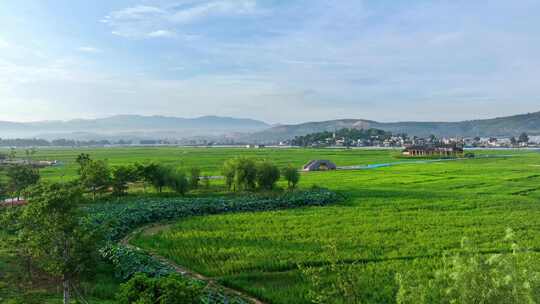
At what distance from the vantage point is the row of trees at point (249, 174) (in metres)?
47.9

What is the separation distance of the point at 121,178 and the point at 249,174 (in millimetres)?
15804

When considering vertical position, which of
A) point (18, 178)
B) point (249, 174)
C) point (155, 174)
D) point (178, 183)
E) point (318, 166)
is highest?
point (18, 178)

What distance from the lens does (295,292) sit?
16500 millimetres

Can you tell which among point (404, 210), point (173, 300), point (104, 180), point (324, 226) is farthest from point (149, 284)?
point (104, 180)

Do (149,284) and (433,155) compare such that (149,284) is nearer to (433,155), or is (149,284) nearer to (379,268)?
(379,268)

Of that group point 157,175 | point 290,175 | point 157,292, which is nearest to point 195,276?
point 157,292

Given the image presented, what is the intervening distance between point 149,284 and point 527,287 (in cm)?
858

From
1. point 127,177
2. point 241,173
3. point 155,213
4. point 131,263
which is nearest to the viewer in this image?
point 131,263

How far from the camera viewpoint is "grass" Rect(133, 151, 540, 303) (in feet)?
61.1

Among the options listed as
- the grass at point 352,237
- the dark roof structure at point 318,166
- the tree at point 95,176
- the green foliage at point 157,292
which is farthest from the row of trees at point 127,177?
the green foliage at point 157,292

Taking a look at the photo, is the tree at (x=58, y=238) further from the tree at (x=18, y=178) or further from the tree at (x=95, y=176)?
the tree at (x=95, y=176)

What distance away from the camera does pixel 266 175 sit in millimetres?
48438

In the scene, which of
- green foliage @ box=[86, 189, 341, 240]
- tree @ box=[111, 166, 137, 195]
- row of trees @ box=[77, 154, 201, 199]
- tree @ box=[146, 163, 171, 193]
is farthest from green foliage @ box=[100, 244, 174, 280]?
tree @ box=[146, 163, 171, 193]

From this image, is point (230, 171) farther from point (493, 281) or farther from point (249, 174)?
point (493, 281)
